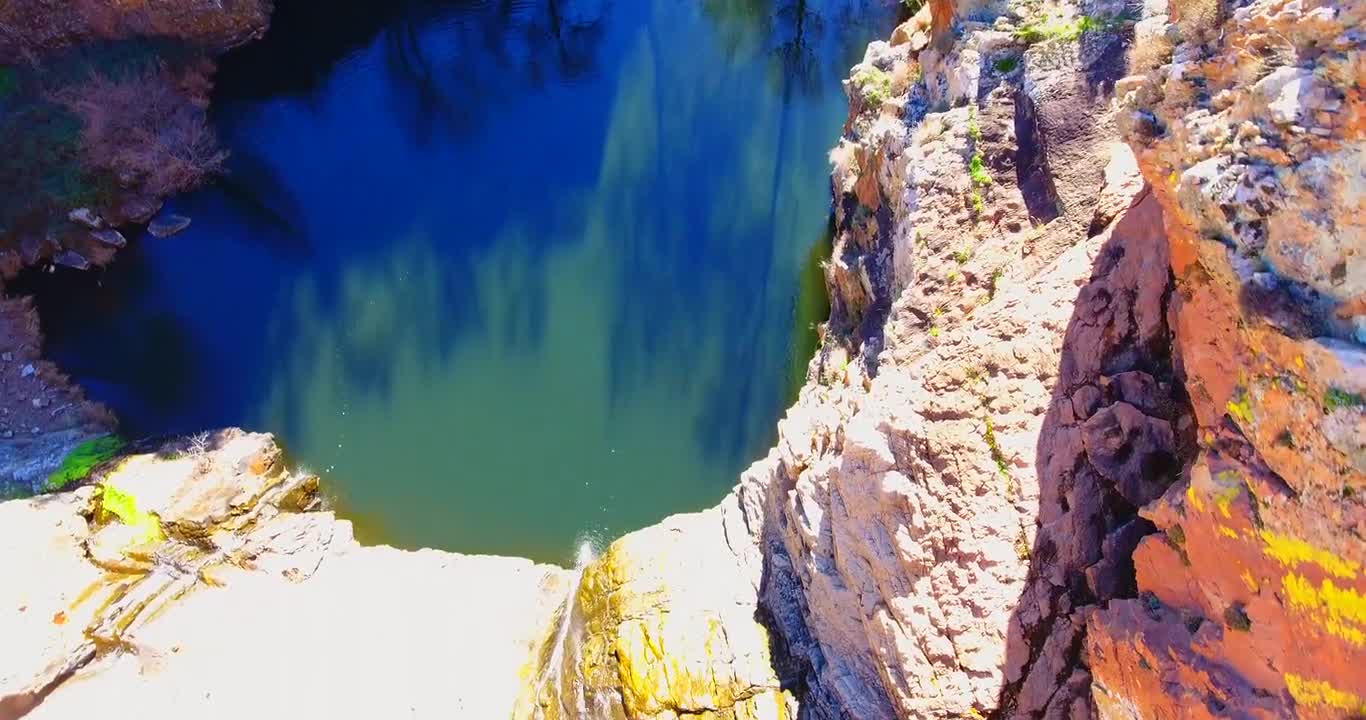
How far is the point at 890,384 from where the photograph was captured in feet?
17.0

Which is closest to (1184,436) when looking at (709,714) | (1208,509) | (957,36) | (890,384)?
(1208,509)

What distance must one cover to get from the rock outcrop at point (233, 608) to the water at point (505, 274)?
82 cm

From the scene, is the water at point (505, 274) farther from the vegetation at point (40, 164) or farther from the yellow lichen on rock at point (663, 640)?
the yellow lichen on rock at point (663, 640)

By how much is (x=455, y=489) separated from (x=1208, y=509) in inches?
295

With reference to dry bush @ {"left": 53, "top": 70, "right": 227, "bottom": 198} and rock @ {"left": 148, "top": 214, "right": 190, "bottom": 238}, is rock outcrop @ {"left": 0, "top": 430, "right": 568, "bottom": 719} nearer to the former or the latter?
rock @ {"left": 148, "top": 214, "right": 190, "bottom": 238}

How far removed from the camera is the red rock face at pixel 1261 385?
2.67 m

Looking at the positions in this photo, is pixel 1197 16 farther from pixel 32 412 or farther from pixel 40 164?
pixel 40 164

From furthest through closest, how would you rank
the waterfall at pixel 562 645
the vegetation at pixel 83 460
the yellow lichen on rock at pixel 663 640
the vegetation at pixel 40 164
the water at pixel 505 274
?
the vegetation at pixel 40 164, the water at pixel 505 274, the vegetation at pixel 83 460, the waterfall at pixel 562 645, the yellow lichen on rock at pixel 663 640

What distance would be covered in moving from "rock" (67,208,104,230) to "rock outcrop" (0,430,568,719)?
3426mm

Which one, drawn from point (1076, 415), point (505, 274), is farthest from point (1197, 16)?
point (505, 274)

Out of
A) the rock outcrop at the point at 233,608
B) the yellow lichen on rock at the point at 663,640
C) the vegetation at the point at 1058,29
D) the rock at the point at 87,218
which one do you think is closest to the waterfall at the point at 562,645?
the yellow lichen on rock at the point at 663,640

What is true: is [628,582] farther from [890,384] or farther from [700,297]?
[700,297]

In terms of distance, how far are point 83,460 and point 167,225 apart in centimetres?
344

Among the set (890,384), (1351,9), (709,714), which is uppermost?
(1351,9)
